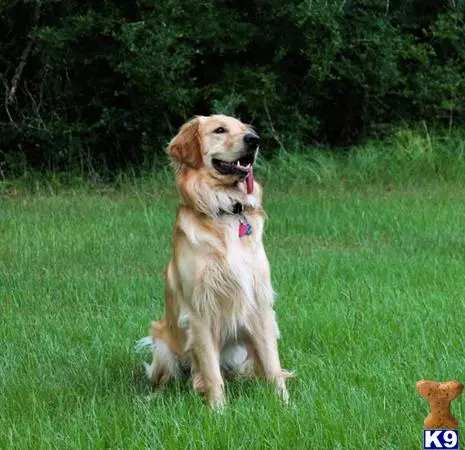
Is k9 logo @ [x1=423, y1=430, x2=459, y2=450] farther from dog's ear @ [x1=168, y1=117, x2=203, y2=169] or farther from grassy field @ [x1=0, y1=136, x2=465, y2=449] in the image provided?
dog's ear @ [x1=168, y1=117, x2=203, y2=169]

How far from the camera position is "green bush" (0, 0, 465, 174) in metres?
16.9

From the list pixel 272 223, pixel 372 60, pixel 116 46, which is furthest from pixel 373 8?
pixel 272 223

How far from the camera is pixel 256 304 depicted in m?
5.41

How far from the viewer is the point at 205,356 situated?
532 cm

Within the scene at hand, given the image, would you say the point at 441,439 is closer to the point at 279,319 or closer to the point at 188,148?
the point at 188,148

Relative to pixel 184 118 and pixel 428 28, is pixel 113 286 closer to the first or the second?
pixel 184 118

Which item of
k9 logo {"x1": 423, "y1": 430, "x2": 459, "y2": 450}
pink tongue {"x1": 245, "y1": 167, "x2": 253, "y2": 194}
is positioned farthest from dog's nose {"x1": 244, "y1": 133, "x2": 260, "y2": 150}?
k9 logo {"x1": 423, "y1": 430, "x2": 459, "y2": 450}

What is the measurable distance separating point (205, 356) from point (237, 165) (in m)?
0.98

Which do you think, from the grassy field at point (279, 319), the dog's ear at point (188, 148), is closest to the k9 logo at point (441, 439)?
the grassy field at point (279, 319)

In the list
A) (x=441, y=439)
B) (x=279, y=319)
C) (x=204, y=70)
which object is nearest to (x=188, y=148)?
(x=279, y=319)

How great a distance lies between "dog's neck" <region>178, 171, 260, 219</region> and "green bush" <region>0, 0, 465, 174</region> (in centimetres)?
1102

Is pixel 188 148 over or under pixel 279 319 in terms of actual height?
over

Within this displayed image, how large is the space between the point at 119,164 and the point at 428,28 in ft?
19.4

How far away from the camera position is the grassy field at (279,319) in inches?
180
